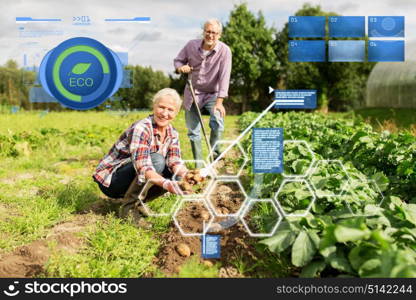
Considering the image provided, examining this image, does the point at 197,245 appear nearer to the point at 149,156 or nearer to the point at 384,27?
the point at 149,156

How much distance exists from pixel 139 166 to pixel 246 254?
85 cm

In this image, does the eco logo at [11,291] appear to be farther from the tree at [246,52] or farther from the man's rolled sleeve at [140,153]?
the tree at [246,52]

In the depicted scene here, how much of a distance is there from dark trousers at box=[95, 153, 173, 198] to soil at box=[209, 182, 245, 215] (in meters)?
0.46

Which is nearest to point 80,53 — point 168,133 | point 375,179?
point 168,133

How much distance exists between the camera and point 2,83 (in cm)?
1319

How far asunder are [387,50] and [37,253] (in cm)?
301

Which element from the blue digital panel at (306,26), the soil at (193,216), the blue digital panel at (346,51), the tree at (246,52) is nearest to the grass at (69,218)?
the soil at (193,216)

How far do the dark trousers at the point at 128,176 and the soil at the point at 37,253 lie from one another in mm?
320

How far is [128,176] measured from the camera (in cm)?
301

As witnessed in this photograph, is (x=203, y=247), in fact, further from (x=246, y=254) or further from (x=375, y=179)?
(x=375, y=179)

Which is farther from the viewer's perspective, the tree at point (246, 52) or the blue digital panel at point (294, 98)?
the tree at point (246, 52)

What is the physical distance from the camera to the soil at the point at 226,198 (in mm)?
3229

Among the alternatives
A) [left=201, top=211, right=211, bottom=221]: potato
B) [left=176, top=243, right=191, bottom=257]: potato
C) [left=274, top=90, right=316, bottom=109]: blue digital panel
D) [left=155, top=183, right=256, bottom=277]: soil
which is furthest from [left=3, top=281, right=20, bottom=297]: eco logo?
[left=274, top=90, right=316, bottom=109]: blue digital panel

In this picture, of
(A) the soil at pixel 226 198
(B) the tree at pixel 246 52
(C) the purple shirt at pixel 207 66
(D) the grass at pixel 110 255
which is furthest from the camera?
(B) the tree at pixel 246 52
